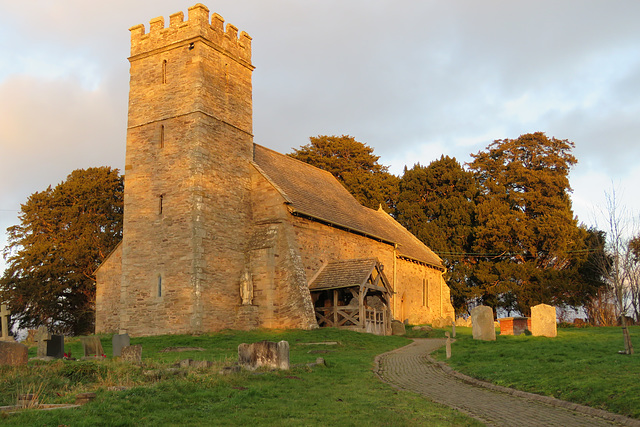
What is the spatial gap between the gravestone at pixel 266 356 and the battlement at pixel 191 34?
57.9ft

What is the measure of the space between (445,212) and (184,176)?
3000 centimetres

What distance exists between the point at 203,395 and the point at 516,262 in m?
40.2

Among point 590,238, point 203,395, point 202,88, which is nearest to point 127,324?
point 202,88

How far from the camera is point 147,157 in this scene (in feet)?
89.4

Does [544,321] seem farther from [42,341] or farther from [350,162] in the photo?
[350,162]

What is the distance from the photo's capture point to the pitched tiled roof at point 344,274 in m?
27.0

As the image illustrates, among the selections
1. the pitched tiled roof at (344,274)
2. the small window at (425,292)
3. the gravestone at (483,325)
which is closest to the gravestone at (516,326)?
the gravestone at (483,325)

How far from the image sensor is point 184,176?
84.7 feet

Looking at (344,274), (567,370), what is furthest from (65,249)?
(567,370)

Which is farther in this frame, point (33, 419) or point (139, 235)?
point (139, 235)

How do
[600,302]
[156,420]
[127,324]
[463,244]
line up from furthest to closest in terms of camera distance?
[463,244], [600,302], [127,324], [156,420]

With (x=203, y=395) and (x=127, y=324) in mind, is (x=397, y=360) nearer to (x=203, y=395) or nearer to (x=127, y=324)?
(x=203, y=395)

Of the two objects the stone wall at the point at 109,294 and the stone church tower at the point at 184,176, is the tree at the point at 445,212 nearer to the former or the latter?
the stone church tower at the point at 184,176

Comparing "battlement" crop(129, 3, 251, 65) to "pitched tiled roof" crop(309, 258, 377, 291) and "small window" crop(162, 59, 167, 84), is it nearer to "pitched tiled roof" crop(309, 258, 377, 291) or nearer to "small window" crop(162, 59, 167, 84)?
"small window" crop(162, 59, 167, 84)
